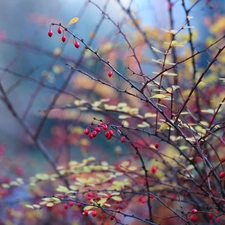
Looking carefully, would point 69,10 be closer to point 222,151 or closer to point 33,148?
point 33,148

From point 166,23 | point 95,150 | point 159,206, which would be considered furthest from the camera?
point 166,23

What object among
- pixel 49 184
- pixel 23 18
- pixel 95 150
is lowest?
pixel 49 184

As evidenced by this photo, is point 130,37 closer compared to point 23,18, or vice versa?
point 130,37

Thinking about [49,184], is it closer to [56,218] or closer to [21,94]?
[56,218]

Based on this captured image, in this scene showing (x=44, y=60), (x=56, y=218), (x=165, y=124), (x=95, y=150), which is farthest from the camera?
(x=44, y=60)

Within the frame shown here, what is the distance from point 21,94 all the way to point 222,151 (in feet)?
13.9

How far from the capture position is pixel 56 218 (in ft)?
8.36

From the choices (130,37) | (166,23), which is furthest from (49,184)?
(166,23)

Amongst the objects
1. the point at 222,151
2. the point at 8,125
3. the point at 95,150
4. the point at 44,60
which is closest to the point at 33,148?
the point at 8,125

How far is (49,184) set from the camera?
3213 mm

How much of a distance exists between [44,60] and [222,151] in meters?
4.27

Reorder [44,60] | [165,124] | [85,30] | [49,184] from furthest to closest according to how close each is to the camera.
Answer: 1. [44,60]
2. [85,30]
3. [49,184]
4. [165,124]

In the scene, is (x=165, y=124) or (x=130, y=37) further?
(x=130, y=37)

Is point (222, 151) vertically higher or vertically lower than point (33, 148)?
lower
